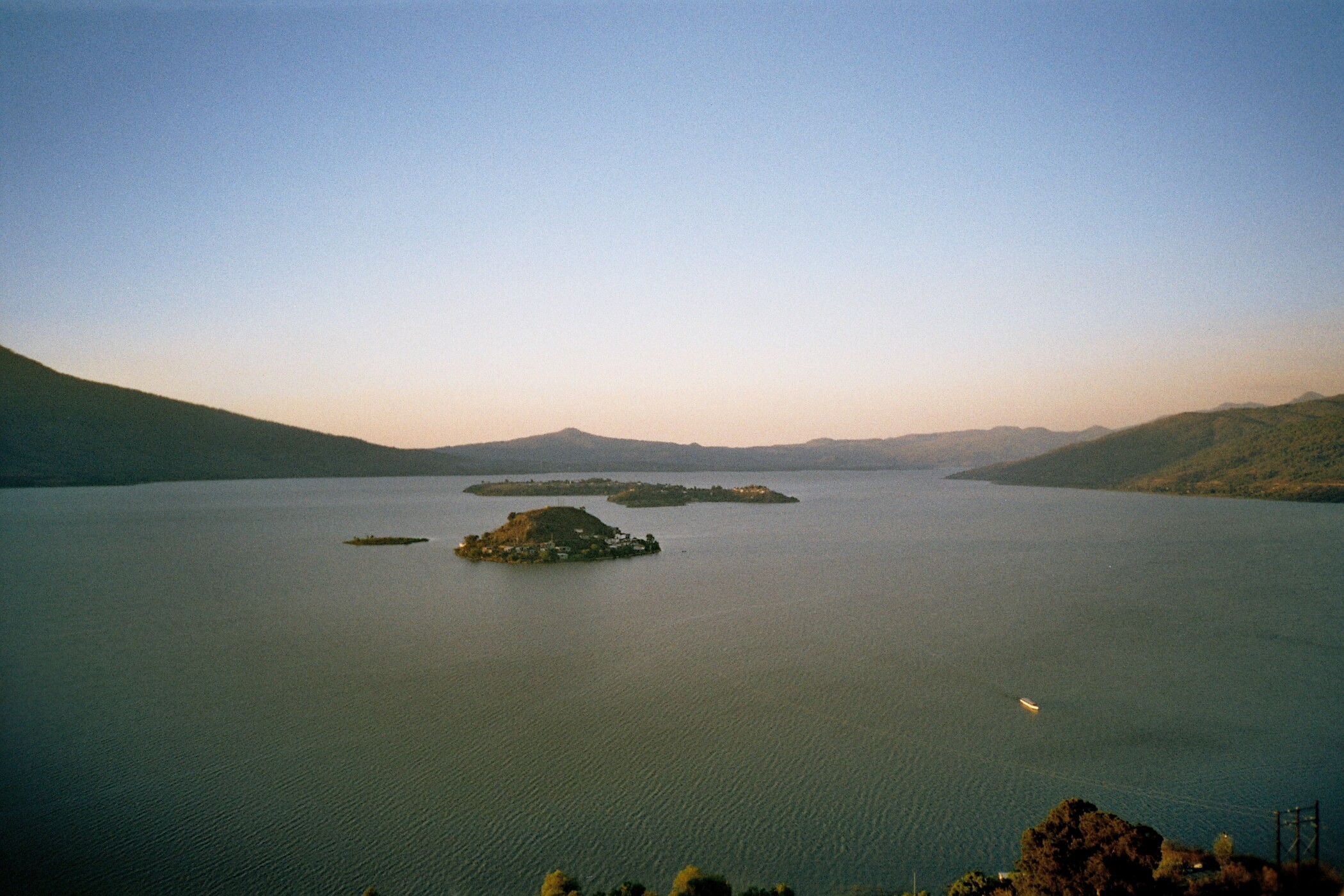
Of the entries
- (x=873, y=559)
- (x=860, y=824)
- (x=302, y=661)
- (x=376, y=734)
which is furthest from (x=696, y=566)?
(x=860, y=824)

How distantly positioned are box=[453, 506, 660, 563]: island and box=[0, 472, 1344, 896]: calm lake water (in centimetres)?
466

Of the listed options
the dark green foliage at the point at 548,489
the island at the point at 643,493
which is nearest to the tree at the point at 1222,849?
the island at the point at 643,493

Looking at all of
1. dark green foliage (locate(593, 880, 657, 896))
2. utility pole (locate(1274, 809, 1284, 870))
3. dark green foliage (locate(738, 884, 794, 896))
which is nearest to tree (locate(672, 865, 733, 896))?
dark green foliage (locate(738, 884, 794, 896))

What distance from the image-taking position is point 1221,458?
407ft

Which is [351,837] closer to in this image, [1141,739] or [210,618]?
[1141,739]

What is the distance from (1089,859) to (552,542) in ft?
151

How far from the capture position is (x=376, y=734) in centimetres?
2009

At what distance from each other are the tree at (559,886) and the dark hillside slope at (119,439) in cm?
16316

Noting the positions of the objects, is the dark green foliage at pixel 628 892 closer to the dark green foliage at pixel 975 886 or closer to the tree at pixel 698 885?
the tree at pixel 698 885

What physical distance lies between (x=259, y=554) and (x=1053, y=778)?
184 ft

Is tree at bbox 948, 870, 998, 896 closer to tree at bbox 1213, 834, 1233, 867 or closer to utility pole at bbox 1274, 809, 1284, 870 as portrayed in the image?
tree at bbox 1213, 834, 1233, 867

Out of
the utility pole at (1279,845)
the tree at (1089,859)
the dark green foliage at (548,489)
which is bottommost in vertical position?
the utility pole at (1279,845)

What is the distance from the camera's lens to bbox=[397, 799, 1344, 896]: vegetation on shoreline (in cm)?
1159

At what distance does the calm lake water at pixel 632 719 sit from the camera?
14.6 metres
